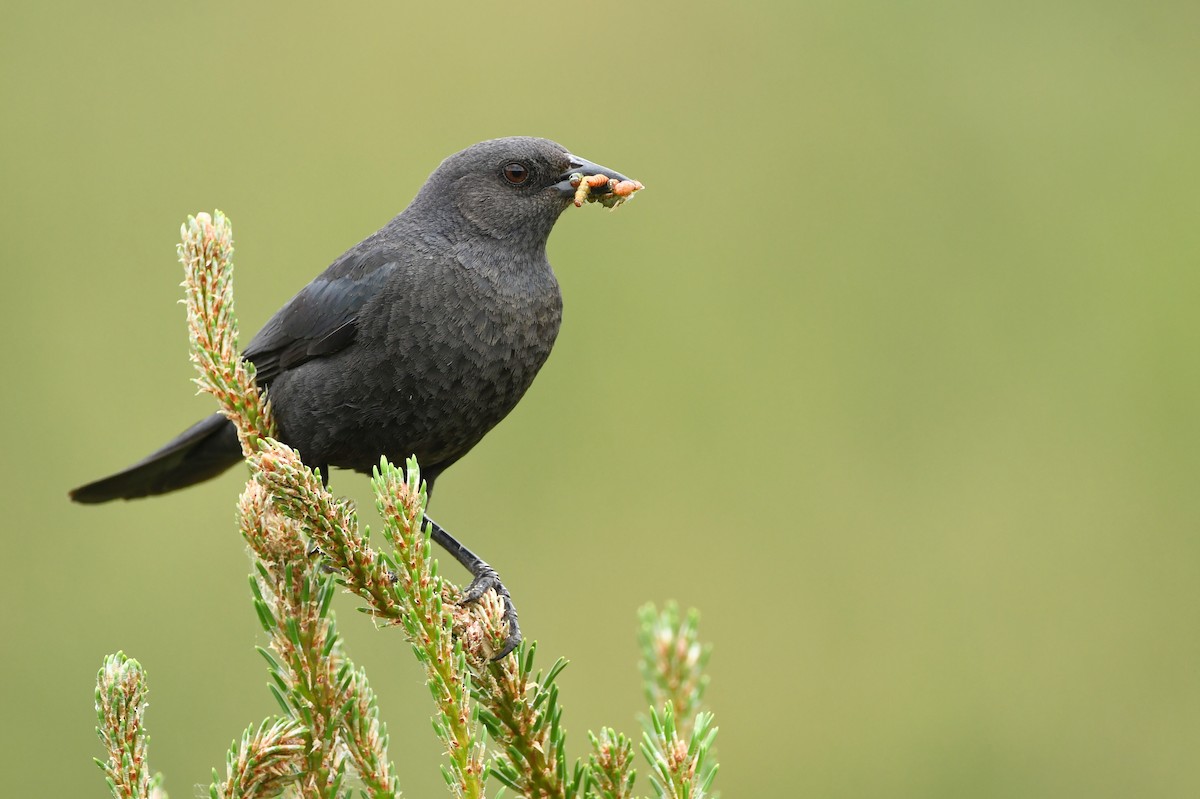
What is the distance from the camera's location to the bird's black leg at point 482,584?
2462mm

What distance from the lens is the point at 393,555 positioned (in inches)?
87.3

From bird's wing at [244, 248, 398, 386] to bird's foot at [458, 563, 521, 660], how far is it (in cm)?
73

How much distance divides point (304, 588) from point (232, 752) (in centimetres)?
32

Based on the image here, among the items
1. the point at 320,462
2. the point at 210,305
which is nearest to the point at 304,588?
the point at 210,305

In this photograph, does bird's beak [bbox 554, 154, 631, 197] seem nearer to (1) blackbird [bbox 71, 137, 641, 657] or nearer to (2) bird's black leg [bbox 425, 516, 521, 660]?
(1) blackbird [bbox 71, 137, 641, 657]

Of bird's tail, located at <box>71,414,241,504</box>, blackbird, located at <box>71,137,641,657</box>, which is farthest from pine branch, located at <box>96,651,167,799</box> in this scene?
bird's tail, located at <box>71,414,241,504</box>

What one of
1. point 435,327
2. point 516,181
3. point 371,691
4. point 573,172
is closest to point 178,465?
point 435,327

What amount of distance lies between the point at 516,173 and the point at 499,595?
1435 mm

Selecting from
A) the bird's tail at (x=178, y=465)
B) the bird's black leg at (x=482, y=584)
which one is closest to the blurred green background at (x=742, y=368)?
the bird's tail at (x=178, y=465)

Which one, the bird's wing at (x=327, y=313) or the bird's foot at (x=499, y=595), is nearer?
the bird's foot at (x=499, y=595)

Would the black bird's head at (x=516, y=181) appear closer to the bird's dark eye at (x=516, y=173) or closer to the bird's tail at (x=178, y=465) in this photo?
the bird's dark eye at (x=516, y=173)

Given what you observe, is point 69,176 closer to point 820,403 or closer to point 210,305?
point 820,403

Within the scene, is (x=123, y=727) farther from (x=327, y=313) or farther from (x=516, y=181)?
(x=516, y=181)

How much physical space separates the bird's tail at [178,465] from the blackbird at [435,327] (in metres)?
0.10
